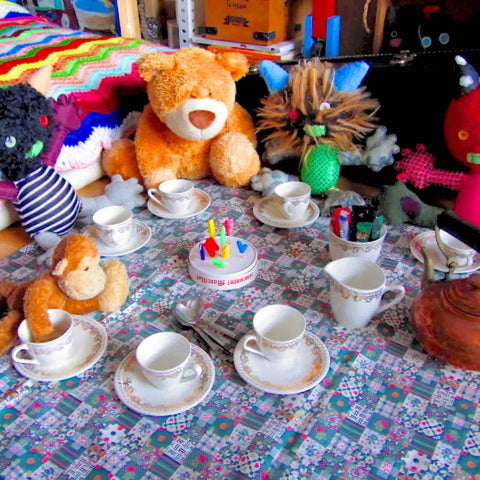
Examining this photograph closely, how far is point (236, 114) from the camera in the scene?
1259 millimetres

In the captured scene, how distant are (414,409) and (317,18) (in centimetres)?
151

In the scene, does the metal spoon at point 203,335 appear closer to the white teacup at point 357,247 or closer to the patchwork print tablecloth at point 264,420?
the patchwork print tablecloth at point 264,420

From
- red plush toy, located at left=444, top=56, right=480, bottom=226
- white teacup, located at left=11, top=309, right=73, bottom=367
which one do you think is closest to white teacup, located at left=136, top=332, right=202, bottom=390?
white teacup, located at left=11, top=309, right=73, bottom=367

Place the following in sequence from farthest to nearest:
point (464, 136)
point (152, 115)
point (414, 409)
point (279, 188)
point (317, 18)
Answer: point (317, 18), point (152, 115), point (279, 188), point (464, 136), point (414, 409)

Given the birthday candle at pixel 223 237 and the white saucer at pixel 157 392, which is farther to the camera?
the birthday candle at pixel 223 237

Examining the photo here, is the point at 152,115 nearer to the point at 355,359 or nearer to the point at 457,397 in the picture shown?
the point at 355,359

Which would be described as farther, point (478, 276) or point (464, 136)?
point (464, 136)

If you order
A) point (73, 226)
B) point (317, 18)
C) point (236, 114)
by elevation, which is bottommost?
point (73, 226)

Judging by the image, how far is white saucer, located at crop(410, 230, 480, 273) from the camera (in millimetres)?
851

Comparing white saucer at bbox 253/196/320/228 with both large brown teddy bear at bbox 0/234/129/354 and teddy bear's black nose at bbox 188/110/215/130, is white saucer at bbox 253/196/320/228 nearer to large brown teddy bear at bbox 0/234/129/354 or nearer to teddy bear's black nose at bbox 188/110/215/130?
teddy bear's black nose at bbox 188/110/215/130

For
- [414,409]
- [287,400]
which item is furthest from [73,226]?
[414,409]

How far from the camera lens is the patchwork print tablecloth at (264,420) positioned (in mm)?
571

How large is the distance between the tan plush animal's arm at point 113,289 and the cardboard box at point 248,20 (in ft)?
4.73

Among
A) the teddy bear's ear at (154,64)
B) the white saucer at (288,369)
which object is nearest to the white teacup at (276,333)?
the white saucer at (288,369)
